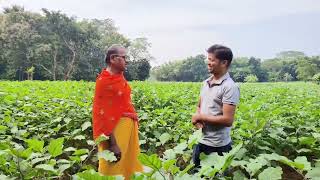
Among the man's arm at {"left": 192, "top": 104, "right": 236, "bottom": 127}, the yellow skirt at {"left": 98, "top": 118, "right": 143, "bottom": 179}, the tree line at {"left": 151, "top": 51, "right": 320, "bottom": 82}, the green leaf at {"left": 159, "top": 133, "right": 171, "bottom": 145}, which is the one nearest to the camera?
the green leaf at {"left": 159, "top": 133, "right": 171, "bottom": 145}

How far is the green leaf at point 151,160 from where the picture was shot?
1.16 meters

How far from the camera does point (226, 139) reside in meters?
3.23

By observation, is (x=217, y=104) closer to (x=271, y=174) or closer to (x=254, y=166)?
(x=254, y=166)

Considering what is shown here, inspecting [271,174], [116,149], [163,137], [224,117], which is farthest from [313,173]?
[116,149]

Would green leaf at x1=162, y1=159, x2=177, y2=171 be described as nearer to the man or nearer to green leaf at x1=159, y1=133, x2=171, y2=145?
green leaf at x1=159, y1=133, x2=171, y2=145

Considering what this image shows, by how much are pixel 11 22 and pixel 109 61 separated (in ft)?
154

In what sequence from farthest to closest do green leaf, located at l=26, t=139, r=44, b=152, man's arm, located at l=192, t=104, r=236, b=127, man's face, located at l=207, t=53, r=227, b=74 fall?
man's face, located at l=207, t=53, r=227, b=74 < man's arm, located at l=192, t=104, r=236, b=127 < green leaf, located at l=26, t=139, r=44, b=152

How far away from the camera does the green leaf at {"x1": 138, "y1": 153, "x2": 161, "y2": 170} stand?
3.79 ft

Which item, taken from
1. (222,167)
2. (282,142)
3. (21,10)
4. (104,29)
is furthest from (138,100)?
(104,29)

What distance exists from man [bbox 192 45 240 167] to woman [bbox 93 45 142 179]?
2.43 feet

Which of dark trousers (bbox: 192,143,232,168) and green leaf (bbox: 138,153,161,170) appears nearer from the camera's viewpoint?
green leaf (bbox: 138,153,161,170)

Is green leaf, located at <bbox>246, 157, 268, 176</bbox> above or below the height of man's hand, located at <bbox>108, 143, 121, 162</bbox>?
above

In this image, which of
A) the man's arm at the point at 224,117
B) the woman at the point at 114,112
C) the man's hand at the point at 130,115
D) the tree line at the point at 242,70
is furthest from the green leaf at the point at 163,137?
the tree line at the point at 242,70

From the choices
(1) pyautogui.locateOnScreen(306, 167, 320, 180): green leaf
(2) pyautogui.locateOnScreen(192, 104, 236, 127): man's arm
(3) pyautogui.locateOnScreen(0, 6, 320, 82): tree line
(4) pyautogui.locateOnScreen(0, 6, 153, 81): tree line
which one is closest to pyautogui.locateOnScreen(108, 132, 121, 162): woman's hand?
(2) pyautogui.locateOnScreen(192, 104, 236, 127): man's arm
